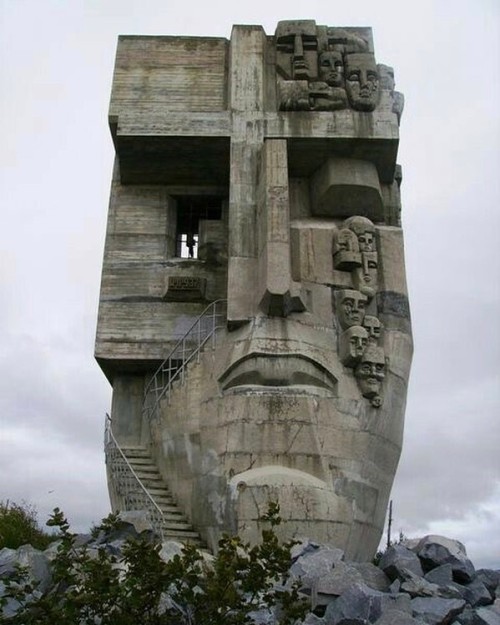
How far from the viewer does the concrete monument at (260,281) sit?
11734mm

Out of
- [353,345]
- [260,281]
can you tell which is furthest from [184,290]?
[353,345]

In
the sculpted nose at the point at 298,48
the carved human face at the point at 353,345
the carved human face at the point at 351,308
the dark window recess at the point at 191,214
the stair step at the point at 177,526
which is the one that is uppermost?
the sculpted nose at the point at 298,48

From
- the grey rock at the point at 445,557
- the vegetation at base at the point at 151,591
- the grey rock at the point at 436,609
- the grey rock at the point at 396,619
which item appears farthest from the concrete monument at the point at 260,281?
the vegetation at base at the point at 151,591

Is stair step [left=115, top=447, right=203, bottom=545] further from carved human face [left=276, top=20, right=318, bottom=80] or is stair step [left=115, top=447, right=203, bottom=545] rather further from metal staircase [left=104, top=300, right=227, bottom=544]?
carved human face [left=276, top=20, right=318, bottom=80]

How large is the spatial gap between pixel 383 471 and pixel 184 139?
742cm

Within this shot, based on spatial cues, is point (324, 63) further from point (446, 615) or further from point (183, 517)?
point (446, 615)

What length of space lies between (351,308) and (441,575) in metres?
4.95

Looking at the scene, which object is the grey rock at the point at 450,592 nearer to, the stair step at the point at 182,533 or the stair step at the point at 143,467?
the stair step at the point at 182,533

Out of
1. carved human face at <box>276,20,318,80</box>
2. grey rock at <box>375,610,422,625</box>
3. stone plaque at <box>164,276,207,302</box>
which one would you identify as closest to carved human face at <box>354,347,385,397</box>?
stone plaque at <box>164,276,207,302</box>

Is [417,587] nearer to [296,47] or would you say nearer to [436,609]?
[436,609]

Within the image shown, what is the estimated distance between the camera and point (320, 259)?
1360cm

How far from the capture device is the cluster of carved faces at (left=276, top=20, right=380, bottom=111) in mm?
14812

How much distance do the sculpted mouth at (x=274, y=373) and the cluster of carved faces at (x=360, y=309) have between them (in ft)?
1.96

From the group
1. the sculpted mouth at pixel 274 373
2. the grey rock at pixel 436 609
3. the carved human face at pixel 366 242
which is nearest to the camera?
the grey rock at pixel 436 609
